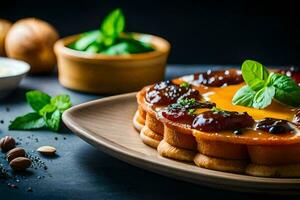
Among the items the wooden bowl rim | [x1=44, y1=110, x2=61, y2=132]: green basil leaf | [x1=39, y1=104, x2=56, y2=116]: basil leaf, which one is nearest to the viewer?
[x1=44, y1=110, x2=61, y2=132]: green basil leaf

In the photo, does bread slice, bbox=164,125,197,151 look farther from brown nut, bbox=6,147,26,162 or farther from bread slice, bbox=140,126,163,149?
brown nut, bbox=6,147,26,162

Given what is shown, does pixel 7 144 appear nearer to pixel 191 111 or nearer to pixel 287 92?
pixel 191 111

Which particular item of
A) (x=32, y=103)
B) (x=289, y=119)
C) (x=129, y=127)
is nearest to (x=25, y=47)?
(x=32, y=103)

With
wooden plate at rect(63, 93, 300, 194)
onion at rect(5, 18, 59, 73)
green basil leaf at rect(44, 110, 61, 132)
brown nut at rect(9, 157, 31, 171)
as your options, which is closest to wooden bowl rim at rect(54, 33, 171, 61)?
onion at rect(5, 18, 59, 73)

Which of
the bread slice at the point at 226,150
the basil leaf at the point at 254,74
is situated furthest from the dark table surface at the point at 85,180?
the basil leaf at the point at 254,74

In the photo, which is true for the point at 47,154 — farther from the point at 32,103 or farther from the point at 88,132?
the point at 32,103

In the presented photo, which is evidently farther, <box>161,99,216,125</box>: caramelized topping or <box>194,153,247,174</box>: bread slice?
<box>161,99,216,125</box>: caramelized topping
